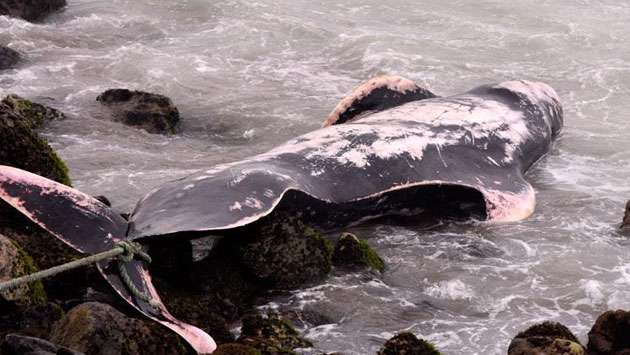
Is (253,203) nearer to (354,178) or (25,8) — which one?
(354,178)

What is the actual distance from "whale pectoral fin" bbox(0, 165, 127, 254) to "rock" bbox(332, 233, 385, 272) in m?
2.04

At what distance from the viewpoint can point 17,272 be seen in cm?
603

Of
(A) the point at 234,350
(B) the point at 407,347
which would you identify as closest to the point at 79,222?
(A) the point at 234,350

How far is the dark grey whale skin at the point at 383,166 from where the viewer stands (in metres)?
6.90

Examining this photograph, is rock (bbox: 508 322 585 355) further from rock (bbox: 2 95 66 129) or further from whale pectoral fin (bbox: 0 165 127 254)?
rock (bbox: 2 95 66 129)

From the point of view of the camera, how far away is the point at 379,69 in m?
15.0

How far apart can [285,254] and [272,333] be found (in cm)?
Answer: 101

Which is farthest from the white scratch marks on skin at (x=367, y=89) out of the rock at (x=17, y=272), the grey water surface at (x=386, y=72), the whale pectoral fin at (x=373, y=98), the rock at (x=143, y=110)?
the rock at (x=17, y=272)

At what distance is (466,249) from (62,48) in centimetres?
862

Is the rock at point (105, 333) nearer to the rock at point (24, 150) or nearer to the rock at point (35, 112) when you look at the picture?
the rock at point (24, 150)

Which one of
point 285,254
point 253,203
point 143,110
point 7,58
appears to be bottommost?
point 7,58

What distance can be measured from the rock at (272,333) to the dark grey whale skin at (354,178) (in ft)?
1.77

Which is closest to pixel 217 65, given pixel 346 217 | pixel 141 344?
pixel 346 217

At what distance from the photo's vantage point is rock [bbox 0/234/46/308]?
19.4 feet
